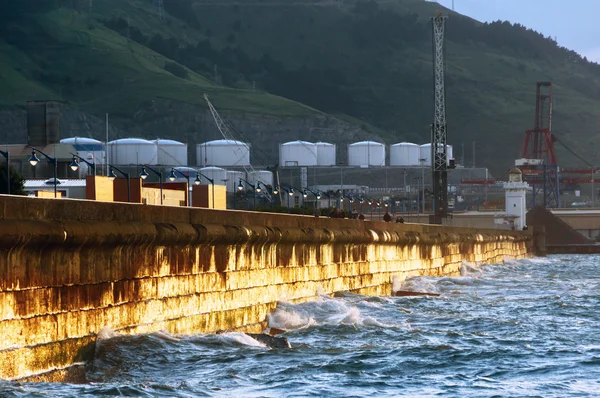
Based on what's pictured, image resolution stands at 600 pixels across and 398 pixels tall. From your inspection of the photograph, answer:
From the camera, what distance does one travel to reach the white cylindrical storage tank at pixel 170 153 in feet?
538

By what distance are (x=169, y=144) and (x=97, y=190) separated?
13579cm

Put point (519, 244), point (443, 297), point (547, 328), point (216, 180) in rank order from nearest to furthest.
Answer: point (547, 328), point (443, 297), point (519, 244), point (216, 180)

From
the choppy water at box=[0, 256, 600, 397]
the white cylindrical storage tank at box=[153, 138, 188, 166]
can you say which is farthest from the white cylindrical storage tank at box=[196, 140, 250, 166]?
the choppy water at box=[0, 256, 600, 397]

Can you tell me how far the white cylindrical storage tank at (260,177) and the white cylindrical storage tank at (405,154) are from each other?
32.7 metres

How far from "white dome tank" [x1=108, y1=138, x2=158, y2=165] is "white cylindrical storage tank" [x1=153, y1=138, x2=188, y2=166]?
3.94 metres

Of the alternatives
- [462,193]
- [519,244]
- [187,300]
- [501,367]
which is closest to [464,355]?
[501,367]

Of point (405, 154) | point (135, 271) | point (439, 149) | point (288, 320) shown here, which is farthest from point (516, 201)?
point (135, 271)

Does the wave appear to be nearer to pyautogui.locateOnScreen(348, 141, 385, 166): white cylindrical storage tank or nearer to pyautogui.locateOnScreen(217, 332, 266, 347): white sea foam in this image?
pyautogui.locateOnScreen(217, 332, 266, 347): white sea foam

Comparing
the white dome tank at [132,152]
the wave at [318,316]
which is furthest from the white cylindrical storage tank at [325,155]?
the wave at [318,316]

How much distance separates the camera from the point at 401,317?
101 feet

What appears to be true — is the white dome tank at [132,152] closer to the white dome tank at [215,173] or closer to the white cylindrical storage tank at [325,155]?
the white dome tank at [215,173]

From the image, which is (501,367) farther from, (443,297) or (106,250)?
(443,297)

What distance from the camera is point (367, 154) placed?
187125 millimetres

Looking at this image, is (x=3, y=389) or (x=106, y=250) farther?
(x=106, y=250)
